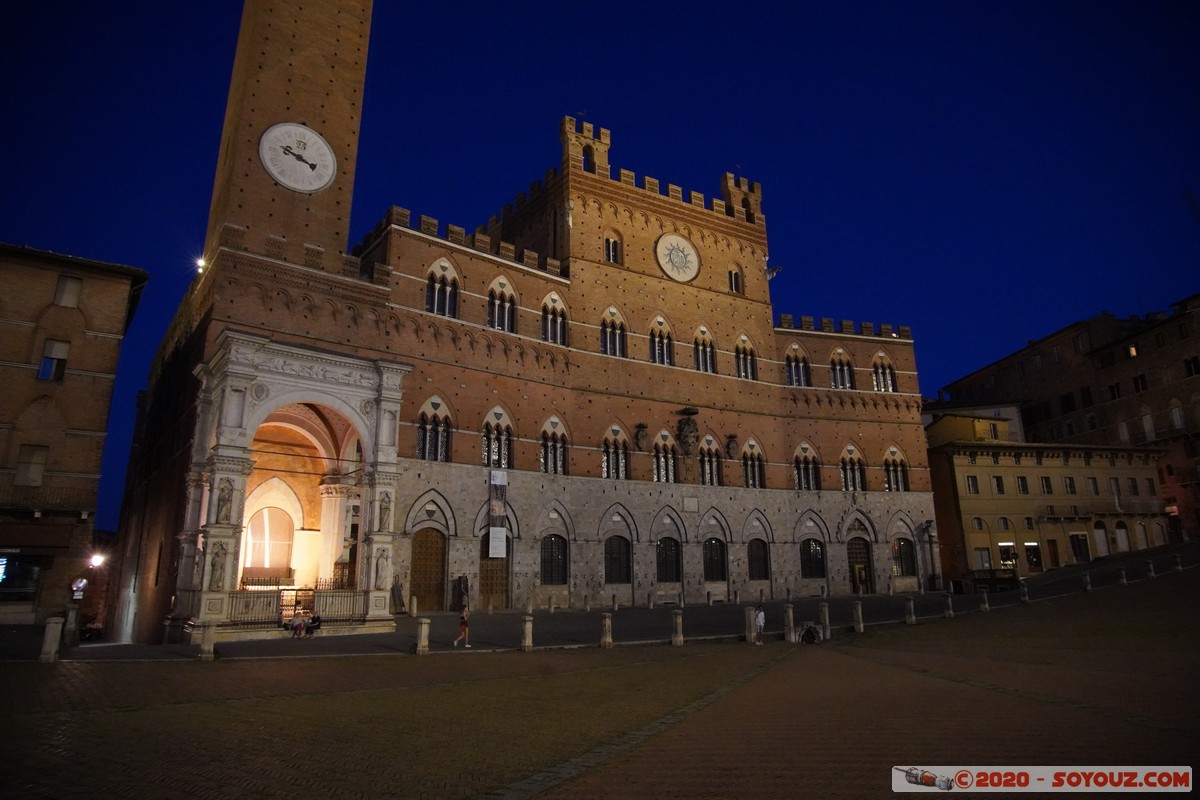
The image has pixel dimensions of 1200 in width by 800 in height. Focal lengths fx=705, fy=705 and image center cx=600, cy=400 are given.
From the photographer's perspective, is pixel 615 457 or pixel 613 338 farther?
pixel 613 338

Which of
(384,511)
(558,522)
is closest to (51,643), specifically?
(384,511)

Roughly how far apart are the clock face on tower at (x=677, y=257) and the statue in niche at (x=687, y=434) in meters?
7.34

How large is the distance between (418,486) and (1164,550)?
38.4 m

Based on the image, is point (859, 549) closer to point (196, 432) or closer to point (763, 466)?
point (763, 466)

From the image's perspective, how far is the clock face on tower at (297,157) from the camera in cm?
2480

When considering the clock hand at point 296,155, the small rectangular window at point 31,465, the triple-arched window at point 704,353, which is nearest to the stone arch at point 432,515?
the small rectangular window at point 31,465

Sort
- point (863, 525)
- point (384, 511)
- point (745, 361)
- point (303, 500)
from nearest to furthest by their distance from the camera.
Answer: point (384, 511)
point (303, 500)
point (745, 361)
point (863, 525)

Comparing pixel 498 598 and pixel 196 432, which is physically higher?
pixel 196 432

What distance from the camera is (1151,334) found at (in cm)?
4462

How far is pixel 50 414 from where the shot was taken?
23359mm

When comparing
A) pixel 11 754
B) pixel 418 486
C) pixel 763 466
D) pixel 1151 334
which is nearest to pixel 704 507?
pixel 763 466

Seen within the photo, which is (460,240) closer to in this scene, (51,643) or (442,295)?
(442,295)

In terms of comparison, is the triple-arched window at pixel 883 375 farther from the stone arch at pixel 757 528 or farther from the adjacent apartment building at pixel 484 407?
the stone arch at pixel 757 528

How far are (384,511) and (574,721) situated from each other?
13.0 metres
